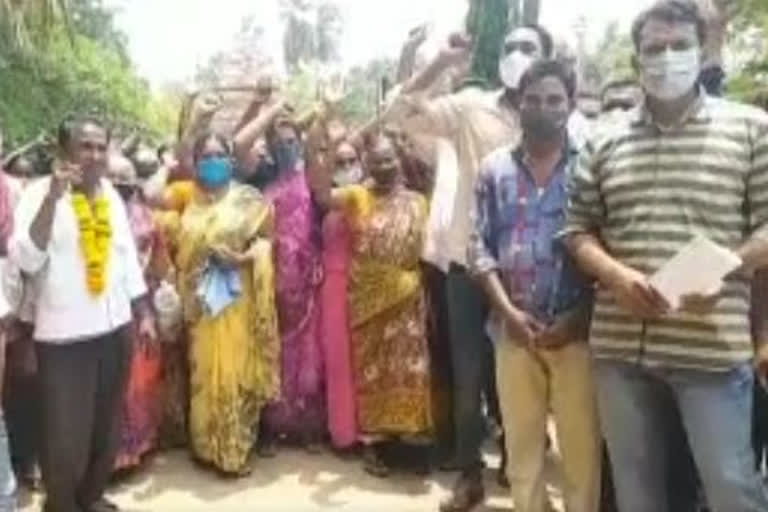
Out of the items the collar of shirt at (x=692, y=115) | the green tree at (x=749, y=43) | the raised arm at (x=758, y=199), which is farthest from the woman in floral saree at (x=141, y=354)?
the green tree at (x=749, y=43)

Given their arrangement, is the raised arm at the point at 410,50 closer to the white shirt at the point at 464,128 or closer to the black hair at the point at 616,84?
the white shirt at the point at 464,128

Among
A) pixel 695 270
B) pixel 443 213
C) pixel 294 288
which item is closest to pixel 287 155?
pixel 294 288

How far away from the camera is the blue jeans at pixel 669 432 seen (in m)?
3.47

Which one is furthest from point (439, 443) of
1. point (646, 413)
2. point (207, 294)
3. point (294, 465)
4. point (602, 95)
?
point (646, 413)

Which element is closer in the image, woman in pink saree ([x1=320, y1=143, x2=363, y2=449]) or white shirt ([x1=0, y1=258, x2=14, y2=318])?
white shirt ([x1=0, y1=258, x2=14, y2=318])


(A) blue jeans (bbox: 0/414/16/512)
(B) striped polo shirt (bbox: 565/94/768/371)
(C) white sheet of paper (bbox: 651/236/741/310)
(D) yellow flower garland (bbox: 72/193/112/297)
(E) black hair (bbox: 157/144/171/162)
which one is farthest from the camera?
(E) black hair (bbox: 157/144/171/162)

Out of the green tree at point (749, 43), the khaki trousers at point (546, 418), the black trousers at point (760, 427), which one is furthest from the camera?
the green tree at point (749, 43)

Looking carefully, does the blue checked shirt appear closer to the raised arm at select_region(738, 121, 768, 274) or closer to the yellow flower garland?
the raised arm at select_region(738, 121, 768, 274)

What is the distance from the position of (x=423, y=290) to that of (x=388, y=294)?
17 centimetres

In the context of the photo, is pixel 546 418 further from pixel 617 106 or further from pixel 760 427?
pixel 617 106

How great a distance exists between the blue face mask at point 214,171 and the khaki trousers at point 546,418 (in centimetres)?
185

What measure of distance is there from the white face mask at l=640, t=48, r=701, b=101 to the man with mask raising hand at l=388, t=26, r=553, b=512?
4.86 feet

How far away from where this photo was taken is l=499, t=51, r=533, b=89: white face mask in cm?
507

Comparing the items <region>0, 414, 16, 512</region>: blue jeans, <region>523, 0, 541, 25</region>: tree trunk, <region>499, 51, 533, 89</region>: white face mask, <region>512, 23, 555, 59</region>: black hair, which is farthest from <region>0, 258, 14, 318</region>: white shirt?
<region>523, 0, 541, 25</region>: tree trunk
